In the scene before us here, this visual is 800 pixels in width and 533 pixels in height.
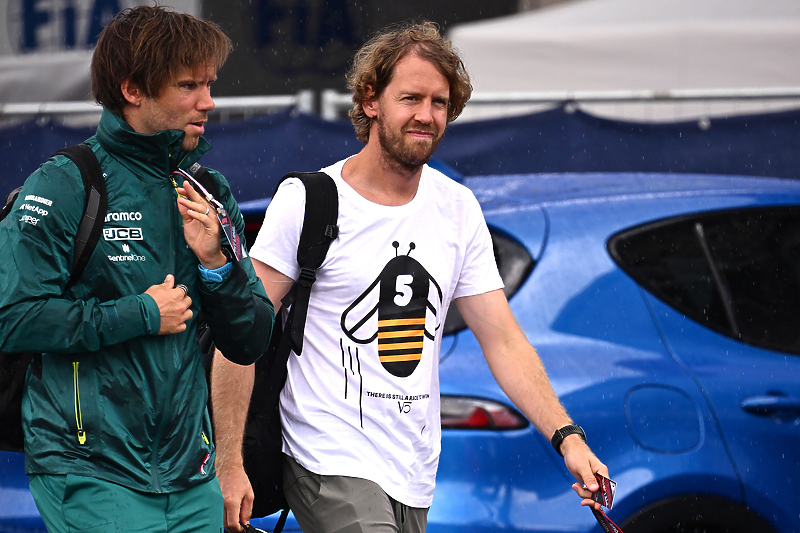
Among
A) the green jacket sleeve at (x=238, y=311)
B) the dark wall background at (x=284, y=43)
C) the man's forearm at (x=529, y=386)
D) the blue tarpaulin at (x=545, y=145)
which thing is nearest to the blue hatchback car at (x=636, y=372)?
the man's forearm at (x=529, y=386)

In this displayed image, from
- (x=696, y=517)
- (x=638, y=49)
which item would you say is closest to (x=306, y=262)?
(x=696, y=517)

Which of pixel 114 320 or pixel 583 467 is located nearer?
pixel 114 320

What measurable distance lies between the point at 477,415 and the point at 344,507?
2.33 feet

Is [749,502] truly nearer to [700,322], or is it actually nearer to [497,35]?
[700,322]

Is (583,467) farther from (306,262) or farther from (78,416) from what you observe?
(78,416)

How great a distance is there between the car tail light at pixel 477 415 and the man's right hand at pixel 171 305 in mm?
1237

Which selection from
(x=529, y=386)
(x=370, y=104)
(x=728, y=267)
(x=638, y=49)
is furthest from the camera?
(x=638, y=49)

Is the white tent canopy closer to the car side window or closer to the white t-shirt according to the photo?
the car side window

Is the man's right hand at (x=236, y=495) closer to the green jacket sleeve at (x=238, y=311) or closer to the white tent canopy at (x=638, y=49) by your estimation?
the green jacket sleeve at (x=238, y=311)

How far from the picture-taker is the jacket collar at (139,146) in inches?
93.1

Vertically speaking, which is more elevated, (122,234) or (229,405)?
(122,234)

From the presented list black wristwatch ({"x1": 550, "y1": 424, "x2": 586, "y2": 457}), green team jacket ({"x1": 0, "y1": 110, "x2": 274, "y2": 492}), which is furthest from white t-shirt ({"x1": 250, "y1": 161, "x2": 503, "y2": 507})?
green team jacket ({"x1": 0, "y1": 110, "x2": 274, "y2": 492})

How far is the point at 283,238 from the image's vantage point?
9.58 ft

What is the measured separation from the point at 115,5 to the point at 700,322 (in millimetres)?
10743
